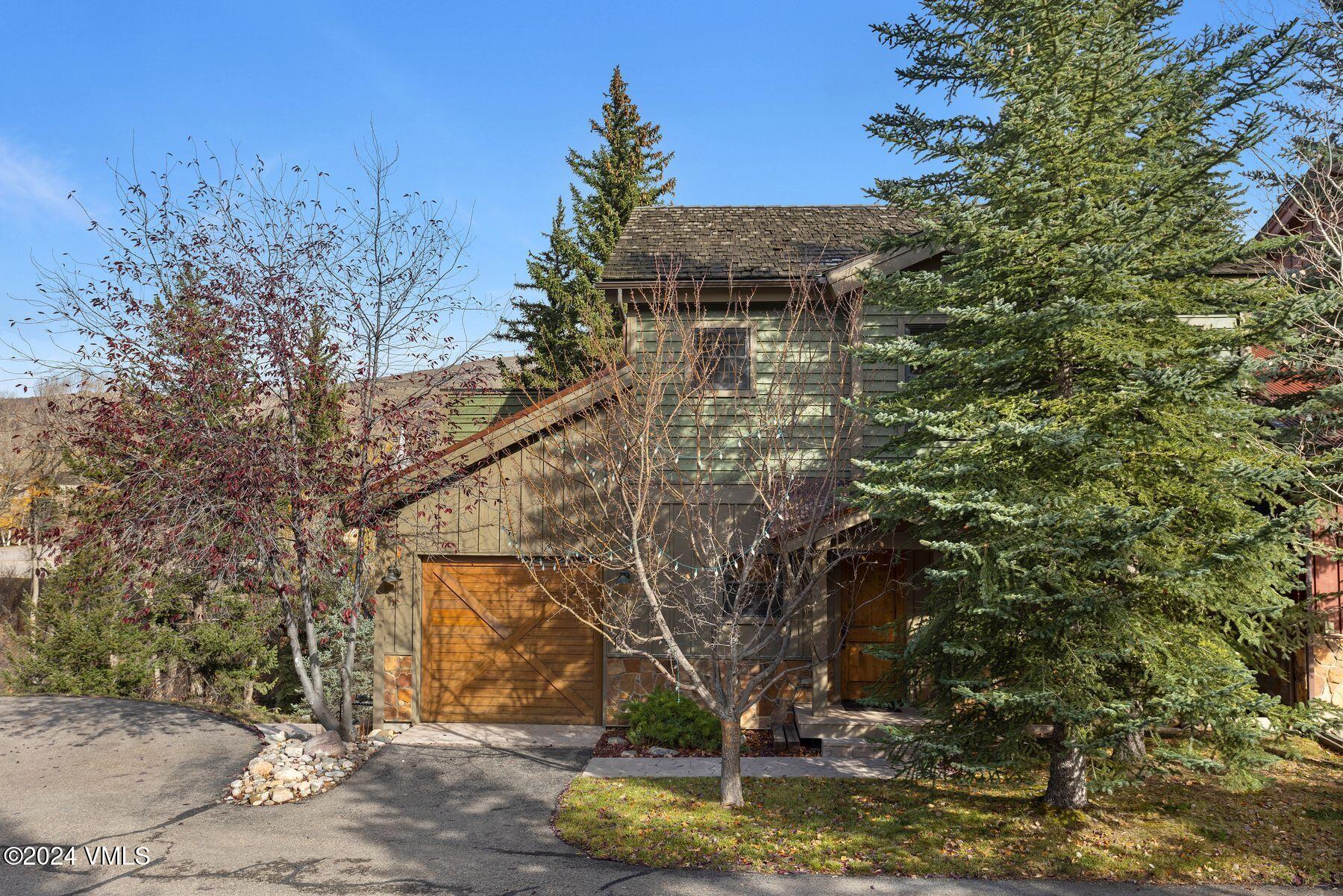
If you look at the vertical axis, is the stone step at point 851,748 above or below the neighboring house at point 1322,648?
below

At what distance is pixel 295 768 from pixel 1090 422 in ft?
29.0

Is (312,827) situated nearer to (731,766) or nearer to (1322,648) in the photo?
(731,766)

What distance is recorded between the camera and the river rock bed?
8500 mm

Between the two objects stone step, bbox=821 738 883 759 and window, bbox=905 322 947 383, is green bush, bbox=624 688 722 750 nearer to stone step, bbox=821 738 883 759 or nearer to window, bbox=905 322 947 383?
stone step, bbox=821 738 883 759

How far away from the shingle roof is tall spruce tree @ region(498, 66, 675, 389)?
29.8 feet

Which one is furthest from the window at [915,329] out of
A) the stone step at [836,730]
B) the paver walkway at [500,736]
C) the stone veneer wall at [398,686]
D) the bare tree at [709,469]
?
the stone veneer wall at [398,686]

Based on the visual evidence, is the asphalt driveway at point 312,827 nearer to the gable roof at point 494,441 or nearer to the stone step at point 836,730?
the stone step at point 836,730

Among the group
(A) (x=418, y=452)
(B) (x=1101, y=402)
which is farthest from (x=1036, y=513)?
(A) (x=418, y=452)

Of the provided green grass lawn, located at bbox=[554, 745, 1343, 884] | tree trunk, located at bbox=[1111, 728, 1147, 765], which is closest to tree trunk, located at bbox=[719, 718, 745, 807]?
green grass lawn, located at bbox=[554, 745, 1343, 884]

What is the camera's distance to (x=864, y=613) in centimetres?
1169

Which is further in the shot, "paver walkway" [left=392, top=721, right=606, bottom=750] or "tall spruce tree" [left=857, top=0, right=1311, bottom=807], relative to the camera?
"paver walkway" [left=392, top=721, right=606, bottom=750]

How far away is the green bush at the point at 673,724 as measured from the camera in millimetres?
10172

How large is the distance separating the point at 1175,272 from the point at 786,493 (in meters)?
4.17

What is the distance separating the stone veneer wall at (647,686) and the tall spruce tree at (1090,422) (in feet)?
10.5
